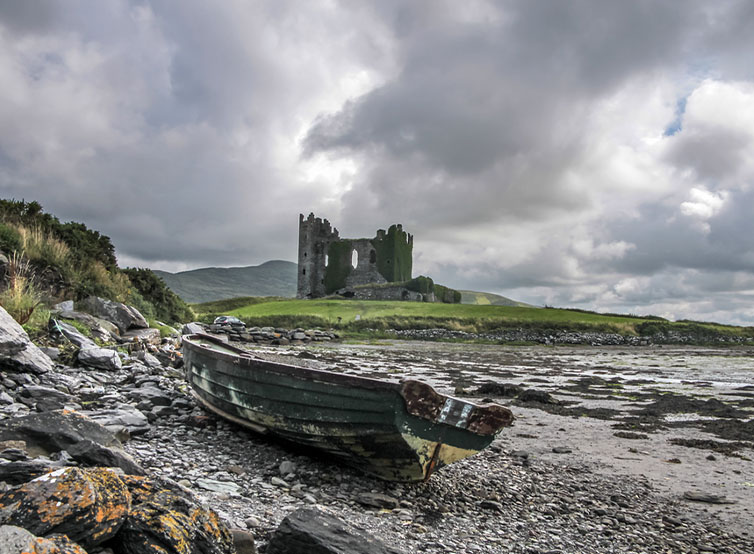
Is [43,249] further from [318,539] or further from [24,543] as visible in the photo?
[24,543]

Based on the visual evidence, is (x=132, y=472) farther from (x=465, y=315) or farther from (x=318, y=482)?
(x=465, y=315)

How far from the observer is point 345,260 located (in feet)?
250

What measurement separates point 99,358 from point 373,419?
6.58 metres

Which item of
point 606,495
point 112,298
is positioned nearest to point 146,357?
point 112,298

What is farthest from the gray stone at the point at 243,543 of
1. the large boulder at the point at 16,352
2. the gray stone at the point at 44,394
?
the large boulder at the point at 16,352

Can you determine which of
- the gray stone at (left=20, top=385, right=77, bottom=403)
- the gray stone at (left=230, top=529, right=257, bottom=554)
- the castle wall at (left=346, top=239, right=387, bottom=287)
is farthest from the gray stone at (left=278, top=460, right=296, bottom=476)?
the castle wall at (left=346, top=239, right=387, bottom=287)

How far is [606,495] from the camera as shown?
5977 millimetres

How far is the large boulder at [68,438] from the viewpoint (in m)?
3.78

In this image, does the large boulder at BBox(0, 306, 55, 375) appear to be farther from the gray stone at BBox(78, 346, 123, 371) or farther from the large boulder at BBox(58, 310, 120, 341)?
the large boulder at BBox(58, 310, 120, 341)

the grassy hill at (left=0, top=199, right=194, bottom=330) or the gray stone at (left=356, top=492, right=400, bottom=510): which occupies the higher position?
the grassy hill at (left=0, top=199, right=194, bottom=330)

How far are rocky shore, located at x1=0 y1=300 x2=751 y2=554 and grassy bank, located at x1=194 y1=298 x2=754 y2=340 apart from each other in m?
Answer: 39.2

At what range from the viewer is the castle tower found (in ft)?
258

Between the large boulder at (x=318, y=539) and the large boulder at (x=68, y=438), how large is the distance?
48.8 inches

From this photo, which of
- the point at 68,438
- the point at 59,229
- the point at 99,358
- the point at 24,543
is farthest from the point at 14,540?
the point at 59,229
